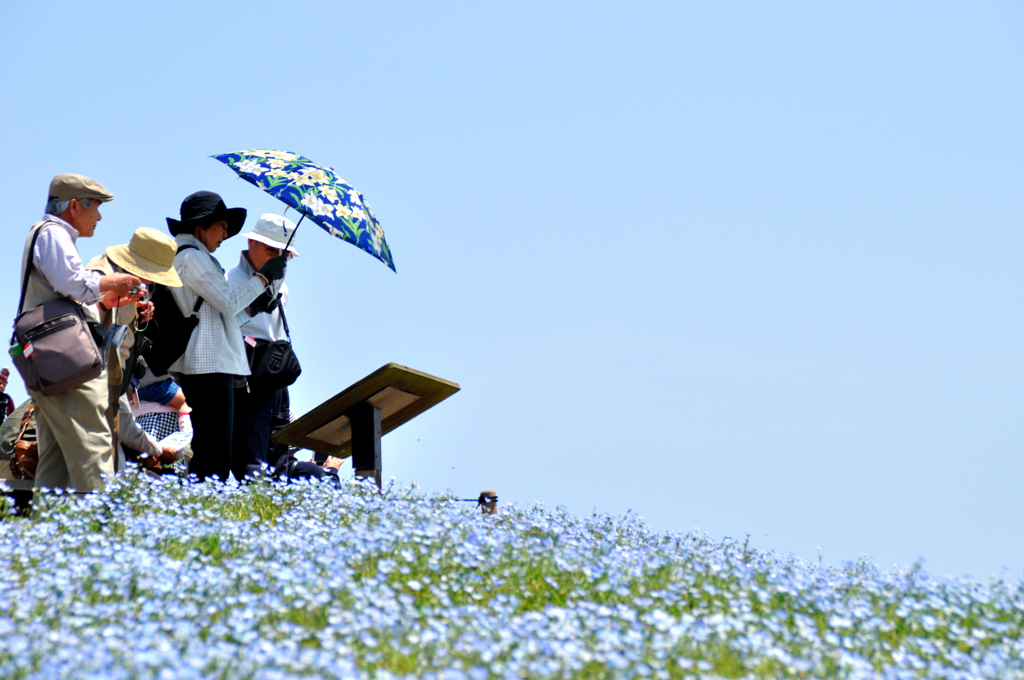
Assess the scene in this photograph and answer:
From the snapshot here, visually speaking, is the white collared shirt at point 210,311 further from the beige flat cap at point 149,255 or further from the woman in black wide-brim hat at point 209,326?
the beige flat cap at point 149,255

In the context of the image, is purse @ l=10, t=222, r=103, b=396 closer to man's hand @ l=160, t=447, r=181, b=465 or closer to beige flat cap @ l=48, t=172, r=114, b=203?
beige flat cap @ l=48, t=172, r=114, b=203

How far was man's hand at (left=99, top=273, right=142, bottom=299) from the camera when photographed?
20.2ft

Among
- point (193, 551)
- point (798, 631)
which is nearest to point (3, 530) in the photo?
point (193, 551)

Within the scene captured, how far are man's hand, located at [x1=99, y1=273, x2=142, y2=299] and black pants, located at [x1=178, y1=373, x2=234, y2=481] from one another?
91cm

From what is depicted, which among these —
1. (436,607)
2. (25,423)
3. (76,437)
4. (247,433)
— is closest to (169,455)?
(247,433)

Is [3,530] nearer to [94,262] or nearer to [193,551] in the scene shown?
[193,551]

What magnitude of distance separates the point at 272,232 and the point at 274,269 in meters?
0.38

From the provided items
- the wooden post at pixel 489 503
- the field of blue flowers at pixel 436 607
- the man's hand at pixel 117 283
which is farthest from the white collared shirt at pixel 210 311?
the wooden post at pixel 489 503

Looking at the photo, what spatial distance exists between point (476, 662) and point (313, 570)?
1.34 metres

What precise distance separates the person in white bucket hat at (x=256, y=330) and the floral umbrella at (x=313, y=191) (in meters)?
0.18

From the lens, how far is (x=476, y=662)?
3.41 m

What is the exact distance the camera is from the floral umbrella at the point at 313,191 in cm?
696

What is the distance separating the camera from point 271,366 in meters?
7.43

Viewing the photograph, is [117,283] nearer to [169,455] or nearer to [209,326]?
[209,326]
